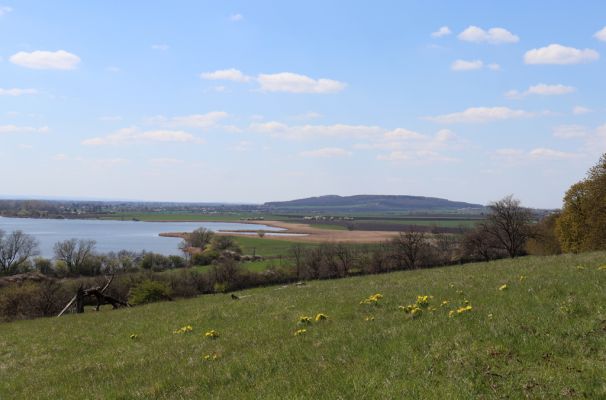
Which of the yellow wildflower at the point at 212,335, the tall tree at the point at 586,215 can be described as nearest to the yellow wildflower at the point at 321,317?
the yellow wildflower at the point at 212,335

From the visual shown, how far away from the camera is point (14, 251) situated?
366 feet

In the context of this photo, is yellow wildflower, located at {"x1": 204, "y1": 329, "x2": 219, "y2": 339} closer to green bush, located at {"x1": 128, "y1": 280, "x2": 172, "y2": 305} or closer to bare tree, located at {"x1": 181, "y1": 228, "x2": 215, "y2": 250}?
green bush, located at {"x1": 128, "y1": 280, "x2": 172, "y2": 305}

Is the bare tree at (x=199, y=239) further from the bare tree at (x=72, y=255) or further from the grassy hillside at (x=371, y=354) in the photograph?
the grassy hillside at (x=371, y=354)

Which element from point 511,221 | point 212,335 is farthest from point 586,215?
point 212,335

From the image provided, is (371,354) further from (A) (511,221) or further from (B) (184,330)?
(A) (511,221)

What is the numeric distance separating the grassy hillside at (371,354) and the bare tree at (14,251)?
103 m

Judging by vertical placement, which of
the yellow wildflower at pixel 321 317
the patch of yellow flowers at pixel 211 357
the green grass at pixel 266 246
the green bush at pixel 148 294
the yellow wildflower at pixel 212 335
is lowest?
the green grass at pixel 266 246

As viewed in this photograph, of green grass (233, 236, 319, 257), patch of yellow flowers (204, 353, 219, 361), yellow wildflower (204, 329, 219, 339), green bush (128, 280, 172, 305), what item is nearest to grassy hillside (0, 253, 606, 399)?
patch of yellow flowers (204, 353, 219, 361)

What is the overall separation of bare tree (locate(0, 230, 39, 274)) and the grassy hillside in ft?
336

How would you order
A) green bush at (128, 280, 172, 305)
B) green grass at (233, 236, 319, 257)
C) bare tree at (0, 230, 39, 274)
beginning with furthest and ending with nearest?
green grass at (233, 236, 319, 257), bare tree at (0, 230, 39, 274), green bush at (128, 280, 172, 305)

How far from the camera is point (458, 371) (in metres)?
7.71

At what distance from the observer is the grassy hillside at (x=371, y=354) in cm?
742

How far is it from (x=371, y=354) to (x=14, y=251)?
124922mm

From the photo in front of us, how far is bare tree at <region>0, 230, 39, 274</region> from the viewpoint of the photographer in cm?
10560
